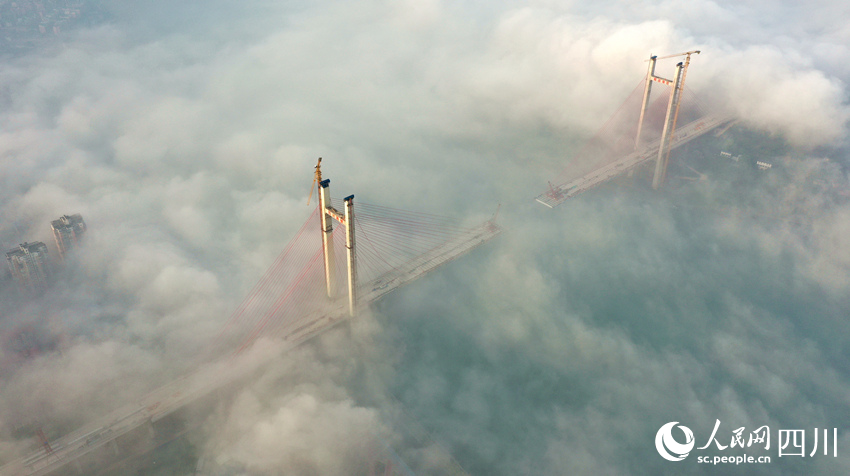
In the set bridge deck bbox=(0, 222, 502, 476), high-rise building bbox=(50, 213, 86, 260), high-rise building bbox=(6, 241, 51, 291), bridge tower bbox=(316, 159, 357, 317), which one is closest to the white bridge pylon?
bridge tower bbox=(316, 159, 357, 317)

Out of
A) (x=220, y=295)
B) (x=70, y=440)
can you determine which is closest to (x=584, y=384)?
(x=220, y=295)

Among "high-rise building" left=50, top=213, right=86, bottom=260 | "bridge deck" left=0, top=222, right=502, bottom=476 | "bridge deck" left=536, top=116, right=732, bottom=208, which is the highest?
"bridge deck" left=536, top=116, right=732, bottom=208

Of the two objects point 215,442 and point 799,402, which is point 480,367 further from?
point 799,402

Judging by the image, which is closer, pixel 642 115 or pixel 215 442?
pixel 215 442

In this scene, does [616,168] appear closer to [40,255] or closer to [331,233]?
[331,233]

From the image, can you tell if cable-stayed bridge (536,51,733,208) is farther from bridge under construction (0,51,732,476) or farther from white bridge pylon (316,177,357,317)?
white bridge pylon (316,177,357,317)
